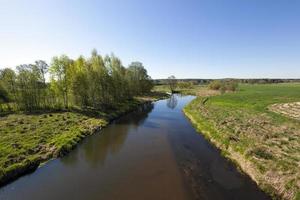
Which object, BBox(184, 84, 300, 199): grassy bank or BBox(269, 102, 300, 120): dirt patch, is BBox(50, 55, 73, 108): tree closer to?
BBox(184, 84, 300, 199): grassy bank

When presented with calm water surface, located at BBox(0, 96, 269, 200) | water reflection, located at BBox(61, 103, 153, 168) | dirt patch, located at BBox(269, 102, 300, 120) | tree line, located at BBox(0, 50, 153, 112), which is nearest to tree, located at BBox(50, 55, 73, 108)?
tree line, located at BBox(0, 50, 153, 112)

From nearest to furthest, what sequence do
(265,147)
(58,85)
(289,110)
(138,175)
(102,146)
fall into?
1. (138,175)
2. (265,147)
3. (102,146)
4. (289,110)
5. (58,85)

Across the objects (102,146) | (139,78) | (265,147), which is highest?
(139,78)

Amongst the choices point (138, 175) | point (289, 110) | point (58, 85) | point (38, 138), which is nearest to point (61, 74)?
point (58, 85)

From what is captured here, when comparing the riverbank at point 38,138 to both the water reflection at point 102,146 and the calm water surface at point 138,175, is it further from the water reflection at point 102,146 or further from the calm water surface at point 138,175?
the water reflection at point 102,146

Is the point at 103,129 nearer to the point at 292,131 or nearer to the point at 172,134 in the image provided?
the point at 172,134

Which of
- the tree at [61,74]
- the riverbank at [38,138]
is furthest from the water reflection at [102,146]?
the tree at [61,74]

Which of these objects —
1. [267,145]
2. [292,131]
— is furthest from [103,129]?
[292,131]

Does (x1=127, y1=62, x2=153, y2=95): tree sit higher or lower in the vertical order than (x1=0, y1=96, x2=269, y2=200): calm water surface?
higher

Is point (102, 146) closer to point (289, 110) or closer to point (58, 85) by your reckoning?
point (58, 85)
